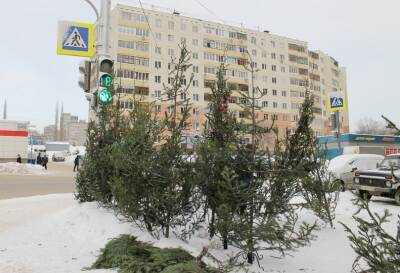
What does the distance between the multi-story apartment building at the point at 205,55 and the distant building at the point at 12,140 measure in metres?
11.9

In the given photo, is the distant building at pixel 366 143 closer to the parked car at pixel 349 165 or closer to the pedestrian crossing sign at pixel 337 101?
the pedestrian crossing sign at pixel 337 101

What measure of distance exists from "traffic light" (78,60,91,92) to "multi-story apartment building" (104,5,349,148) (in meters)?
31.1

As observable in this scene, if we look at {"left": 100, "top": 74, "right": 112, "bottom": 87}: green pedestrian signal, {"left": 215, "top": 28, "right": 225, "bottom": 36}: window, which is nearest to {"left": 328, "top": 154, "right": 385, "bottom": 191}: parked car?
{"left": 100, "top": 74, "right": 112, "bottom": 87}: green pedestrian signal

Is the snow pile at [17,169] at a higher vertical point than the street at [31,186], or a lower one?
higher

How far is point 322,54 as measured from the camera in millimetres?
80875

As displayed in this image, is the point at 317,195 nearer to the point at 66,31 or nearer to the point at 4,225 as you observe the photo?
the point at 4,225

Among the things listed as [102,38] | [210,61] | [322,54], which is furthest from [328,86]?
[102,38]

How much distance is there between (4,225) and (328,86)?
8135 cm

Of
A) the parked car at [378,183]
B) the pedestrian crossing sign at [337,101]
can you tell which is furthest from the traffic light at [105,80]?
the pedestrian crossing sign at [337,101]

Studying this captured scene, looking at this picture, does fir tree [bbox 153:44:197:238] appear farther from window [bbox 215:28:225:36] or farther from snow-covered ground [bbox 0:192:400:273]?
window [bbox 215:28:225:36]

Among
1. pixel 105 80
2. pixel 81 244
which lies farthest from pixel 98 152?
pixel 81 244

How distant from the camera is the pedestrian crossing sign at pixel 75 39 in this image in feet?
31.8

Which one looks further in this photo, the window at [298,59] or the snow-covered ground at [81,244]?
the window at [298,59]

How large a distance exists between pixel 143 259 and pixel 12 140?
3729 centimetres
